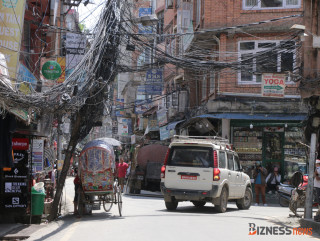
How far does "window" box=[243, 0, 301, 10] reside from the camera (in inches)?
1125

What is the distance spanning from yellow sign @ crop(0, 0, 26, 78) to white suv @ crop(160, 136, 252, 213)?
6.02 metres

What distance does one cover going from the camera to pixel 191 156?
18.5m

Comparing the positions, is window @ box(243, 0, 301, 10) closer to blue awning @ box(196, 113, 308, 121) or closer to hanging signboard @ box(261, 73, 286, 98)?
blue awning @ box(196, 113, 308, 121)

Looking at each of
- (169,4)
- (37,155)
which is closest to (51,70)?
(37,155)

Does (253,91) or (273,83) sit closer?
(273,83)

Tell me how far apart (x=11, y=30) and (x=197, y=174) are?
740 centimetres

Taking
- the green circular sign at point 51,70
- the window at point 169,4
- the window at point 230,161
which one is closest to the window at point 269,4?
the window at point 169,4

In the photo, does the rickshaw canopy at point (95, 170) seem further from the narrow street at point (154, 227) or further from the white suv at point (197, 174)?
the white suv at point (197, 174)

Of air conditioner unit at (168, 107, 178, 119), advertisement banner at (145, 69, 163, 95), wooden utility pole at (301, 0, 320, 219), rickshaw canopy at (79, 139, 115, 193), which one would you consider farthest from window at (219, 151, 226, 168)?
air conditioner unit at (168, 107, 178, 119)

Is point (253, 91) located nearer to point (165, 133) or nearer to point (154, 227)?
point (165, 133)

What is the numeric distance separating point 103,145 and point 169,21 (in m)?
27.3

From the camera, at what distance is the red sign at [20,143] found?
53.4ft

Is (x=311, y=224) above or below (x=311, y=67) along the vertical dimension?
below

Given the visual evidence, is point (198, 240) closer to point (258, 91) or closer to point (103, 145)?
point (103, 145)
